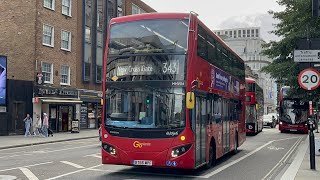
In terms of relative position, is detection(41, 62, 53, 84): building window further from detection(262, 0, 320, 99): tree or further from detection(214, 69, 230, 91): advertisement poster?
detection(214, 69, 230, 91): advertisement poster

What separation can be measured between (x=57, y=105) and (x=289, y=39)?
19299mm

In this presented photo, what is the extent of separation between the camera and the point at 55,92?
33.1 m

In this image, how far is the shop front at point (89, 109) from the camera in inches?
1513

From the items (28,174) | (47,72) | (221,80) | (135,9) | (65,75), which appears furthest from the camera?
(135,9)

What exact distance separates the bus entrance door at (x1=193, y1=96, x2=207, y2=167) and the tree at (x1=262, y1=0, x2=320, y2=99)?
500 inches

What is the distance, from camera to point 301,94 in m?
26.1

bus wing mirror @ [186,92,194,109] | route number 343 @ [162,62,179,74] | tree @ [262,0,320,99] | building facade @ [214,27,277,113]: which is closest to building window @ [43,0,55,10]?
tree @ [262,0,320,99]

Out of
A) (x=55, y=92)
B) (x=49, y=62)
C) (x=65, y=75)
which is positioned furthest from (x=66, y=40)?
(x=55, y=92)

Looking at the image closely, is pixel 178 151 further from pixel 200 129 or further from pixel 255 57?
pixel 255 57

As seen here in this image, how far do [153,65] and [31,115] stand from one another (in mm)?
23184

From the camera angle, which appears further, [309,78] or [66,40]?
[66,40]

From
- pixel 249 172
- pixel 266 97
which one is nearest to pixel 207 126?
pixel 249 172

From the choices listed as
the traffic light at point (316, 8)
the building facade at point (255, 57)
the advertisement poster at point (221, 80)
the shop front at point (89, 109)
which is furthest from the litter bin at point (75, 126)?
the building facade at point (255, 57)

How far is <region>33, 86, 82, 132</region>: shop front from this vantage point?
104 feet
